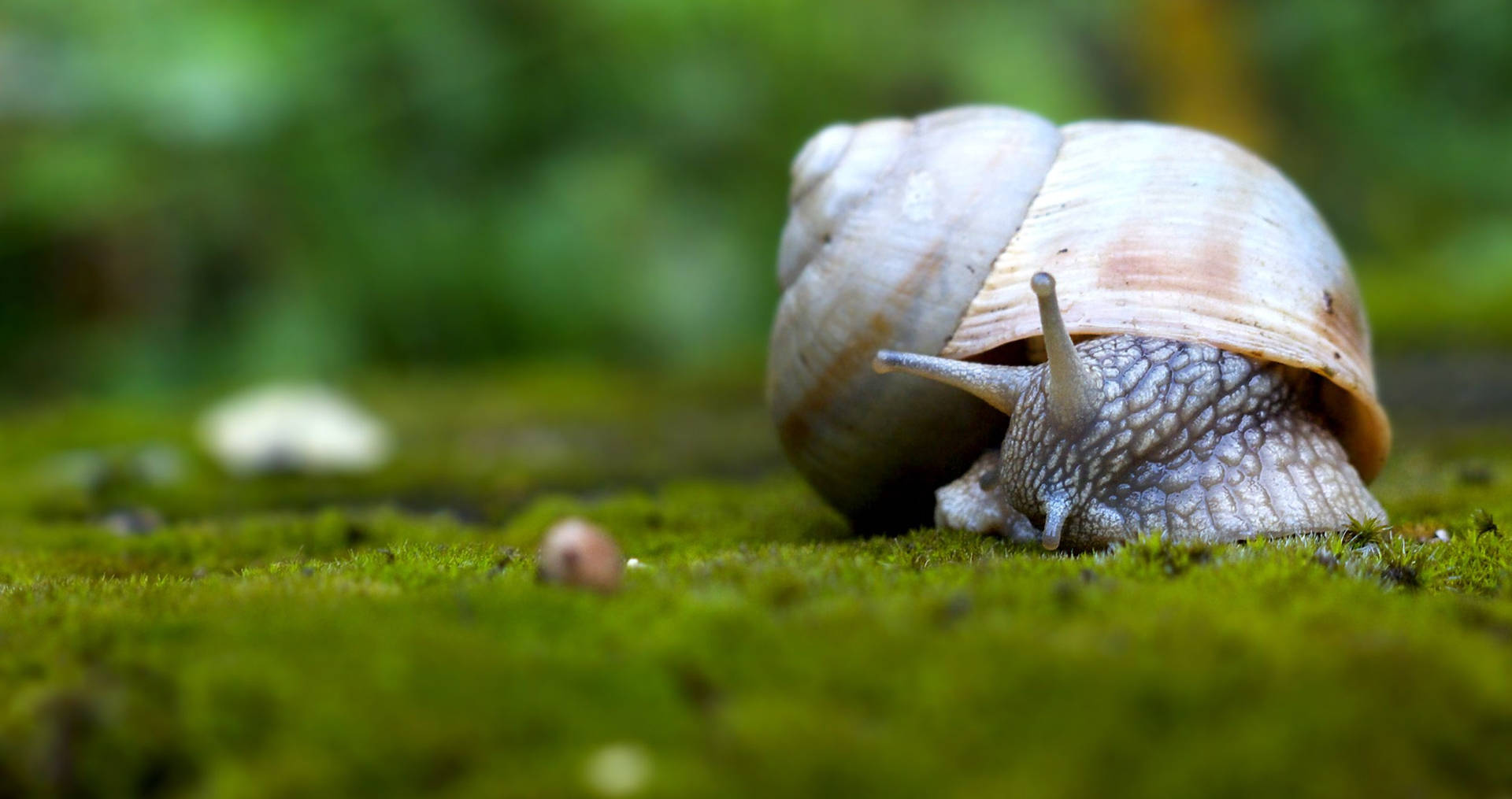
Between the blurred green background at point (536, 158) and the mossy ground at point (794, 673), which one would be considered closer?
the mossy ground at point (794, 673)

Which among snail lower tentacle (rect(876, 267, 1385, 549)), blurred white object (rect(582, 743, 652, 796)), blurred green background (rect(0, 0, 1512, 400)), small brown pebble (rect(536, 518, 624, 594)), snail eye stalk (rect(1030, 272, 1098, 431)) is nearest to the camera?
blurred white object (rect(582, 743, 652, 796))

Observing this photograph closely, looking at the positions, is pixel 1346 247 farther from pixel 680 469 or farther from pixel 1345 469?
pixel 1345 469

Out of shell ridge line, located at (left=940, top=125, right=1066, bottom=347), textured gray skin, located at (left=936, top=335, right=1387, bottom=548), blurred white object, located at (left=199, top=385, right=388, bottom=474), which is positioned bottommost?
blurred white object, located at (left=199, top=385, right=388, bottom=474)

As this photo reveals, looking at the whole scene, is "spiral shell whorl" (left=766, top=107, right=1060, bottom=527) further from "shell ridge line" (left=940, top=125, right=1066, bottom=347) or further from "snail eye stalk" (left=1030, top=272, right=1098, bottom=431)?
"snail eye stalk" (left=1030, top=272, right=1098, bottom=431)

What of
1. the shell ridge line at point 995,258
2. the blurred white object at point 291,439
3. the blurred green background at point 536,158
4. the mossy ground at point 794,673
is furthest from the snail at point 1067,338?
the blurred green background at point 536,158

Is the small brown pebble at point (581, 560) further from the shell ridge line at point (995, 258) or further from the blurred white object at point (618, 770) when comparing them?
the shell ridge line at point (995, 258)

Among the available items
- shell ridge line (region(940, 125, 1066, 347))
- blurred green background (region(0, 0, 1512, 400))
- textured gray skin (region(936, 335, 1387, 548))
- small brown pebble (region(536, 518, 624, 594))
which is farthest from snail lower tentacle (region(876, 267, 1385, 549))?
blurred green background (region(0, 0, 1512, 400))
